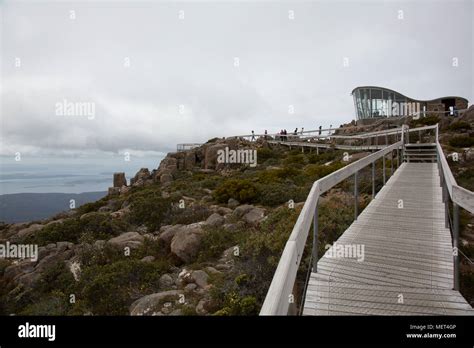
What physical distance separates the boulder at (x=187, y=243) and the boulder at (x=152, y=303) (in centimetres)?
198

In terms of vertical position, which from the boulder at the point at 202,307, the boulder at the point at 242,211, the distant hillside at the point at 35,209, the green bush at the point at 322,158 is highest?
the green bush at the point at 322,158

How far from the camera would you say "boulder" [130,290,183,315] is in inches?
206

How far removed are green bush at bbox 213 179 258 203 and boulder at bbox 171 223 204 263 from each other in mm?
4198

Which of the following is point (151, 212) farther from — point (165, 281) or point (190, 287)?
point (190, 287)

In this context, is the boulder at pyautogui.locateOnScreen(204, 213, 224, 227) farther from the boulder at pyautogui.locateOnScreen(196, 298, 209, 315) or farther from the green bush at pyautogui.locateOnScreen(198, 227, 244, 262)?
the boulder at pyautogui.locateOnScreen(196, 298, 209, 315)

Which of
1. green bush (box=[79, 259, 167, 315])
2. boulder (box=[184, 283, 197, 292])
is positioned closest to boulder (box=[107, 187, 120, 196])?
green bush (box=[79, 259, 167, 315])

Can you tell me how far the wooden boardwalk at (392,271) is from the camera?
3.32m

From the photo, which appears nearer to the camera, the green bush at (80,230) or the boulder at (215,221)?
the boulder at (215,221)

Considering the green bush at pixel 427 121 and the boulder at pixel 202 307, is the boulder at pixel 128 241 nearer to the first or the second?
the boulder at pixel 202 307

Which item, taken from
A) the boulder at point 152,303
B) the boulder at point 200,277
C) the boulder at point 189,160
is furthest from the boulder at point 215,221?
the boulder at point 189,160

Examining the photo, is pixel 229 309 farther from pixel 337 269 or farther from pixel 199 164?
pixel 199 164

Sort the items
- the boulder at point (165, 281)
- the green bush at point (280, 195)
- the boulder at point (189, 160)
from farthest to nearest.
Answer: the boulder at point (189, 160), the green bush at point (280, 195), the boulder at point (165, 281)

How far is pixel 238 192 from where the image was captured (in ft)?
42.1
